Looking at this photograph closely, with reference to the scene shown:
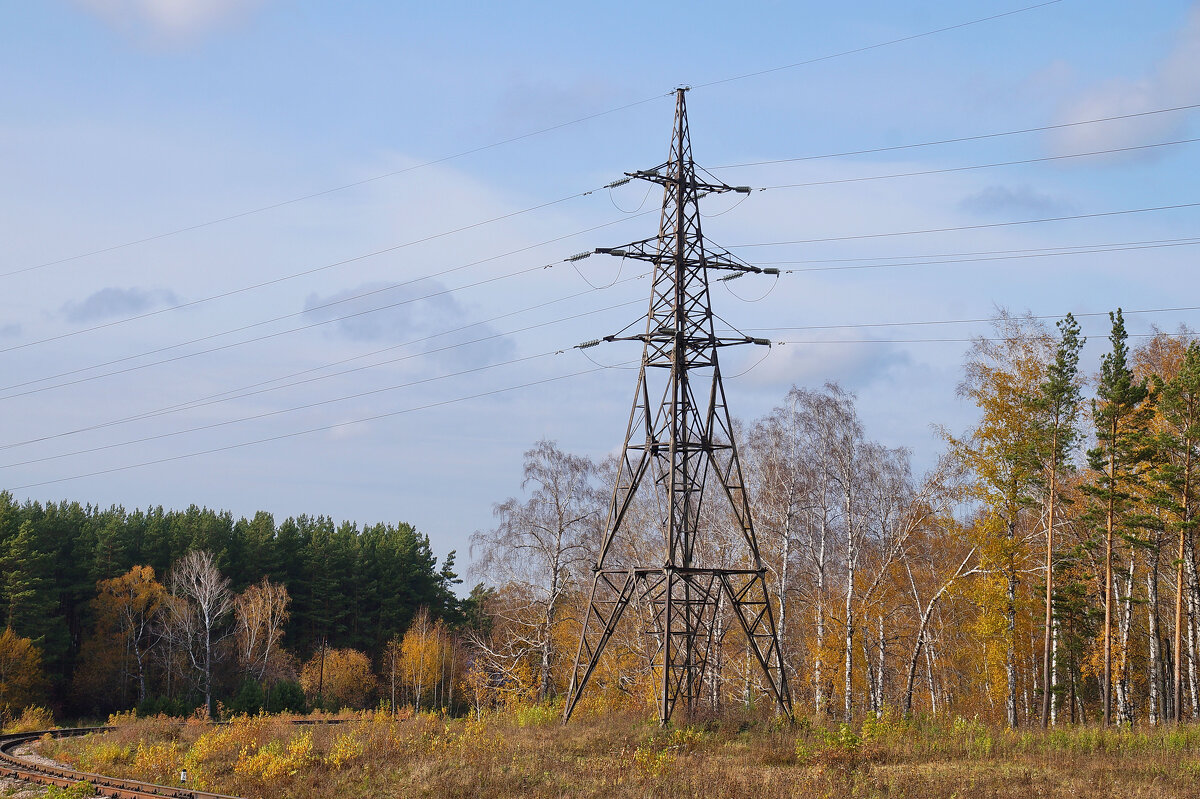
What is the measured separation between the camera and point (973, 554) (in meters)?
32.1

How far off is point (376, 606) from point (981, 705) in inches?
1841

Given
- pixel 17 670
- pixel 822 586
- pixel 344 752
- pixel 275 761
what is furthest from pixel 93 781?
pixel 17 670

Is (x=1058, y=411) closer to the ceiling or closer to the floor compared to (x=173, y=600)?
closer to the ceiling

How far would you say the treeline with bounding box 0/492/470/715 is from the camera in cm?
5375

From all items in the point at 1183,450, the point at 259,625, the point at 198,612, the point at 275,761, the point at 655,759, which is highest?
the point at 1183,450

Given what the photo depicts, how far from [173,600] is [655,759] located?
160 ft

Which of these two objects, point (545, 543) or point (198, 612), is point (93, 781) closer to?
point (545, 543)

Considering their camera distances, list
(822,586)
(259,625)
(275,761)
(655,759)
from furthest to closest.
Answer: (259,625)
(822,586)
(275,761)
(655,759)

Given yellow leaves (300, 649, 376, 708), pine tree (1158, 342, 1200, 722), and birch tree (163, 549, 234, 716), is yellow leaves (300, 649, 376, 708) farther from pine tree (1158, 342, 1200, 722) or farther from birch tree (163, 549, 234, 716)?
pine tree (1158, 342, 1200, 722)

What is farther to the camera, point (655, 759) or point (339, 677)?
point (339, 677)

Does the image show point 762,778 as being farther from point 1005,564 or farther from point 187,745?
point 1005,564

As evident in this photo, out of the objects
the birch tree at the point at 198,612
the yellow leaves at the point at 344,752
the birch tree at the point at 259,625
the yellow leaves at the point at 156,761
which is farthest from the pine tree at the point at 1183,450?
the birch tree at the point at 259,625

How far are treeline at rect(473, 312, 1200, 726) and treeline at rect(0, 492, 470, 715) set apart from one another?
1933cm

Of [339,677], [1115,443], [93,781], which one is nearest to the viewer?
[93,781]
